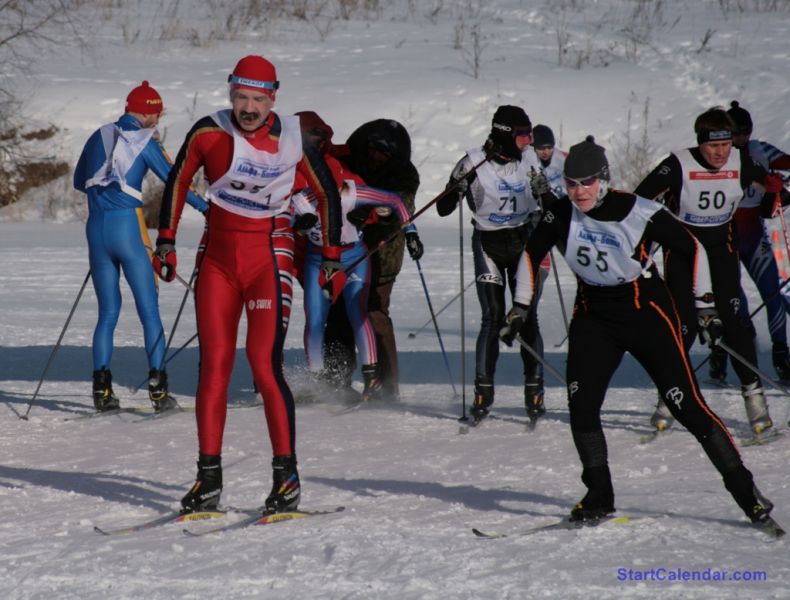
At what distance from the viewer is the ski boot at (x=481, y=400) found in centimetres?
871

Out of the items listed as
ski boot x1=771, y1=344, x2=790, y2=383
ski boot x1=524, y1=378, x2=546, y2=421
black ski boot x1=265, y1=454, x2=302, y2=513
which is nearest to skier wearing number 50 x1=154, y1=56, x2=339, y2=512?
black ski boot x1=265, y1=454, x2=302, y2=513

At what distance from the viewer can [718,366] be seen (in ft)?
32.7

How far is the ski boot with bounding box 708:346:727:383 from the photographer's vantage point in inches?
390

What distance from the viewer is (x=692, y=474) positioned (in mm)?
6945

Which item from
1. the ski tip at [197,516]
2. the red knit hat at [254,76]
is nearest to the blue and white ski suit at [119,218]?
the red knit hat at [254,76]

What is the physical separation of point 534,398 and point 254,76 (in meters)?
3.52

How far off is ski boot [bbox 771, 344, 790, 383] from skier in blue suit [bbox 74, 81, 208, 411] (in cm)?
439

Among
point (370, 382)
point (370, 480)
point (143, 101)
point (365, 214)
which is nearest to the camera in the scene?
point (370, 480)

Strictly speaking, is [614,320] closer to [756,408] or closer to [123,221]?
[756,408]

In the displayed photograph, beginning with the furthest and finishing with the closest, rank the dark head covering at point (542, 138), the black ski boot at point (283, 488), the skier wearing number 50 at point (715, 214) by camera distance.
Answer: the dark head covering at point (542, 138)
the skier wearing number 50 at point (715, 214)
the black ski boot at point (283, 488)

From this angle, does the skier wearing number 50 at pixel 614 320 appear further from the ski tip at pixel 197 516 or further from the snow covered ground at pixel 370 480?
the ski tip at pixel 197 516

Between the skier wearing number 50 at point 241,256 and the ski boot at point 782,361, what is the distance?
492cm

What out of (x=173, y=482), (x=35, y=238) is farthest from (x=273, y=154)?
(x=35, y=238)

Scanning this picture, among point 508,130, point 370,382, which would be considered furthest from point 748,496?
point 370,382
